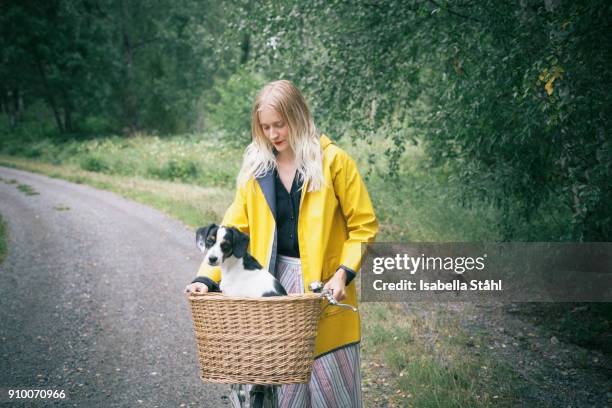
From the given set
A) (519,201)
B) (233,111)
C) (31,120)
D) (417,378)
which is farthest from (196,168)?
(31,120)

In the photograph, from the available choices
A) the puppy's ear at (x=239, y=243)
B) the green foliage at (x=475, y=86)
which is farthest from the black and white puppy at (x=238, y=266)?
the green foliage at (x=475, y=86)

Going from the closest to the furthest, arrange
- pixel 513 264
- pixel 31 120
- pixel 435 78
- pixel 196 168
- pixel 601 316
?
1. pixel 601 316
2. pixel 513 264
3. pixel 435 78
4. pixel 196 168
5. pixel 31 120

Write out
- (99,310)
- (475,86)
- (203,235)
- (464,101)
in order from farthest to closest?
(99,310) < (464,101) < (475,86) < (203,235)

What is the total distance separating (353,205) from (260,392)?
0.95 metres

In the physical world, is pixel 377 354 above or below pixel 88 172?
below

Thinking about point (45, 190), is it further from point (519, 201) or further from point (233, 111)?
point (519, 201)

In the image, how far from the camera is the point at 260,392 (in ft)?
7.83

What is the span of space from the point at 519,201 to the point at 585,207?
1.94 metres

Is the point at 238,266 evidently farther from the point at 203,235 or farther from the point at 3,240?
the point at 3,240

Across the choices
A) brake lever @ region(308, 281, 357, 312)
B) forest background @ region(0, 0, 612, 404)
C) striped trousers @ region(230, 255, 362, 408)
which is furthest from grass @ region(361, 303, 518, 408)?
brake lever @ region(308, 281, 357, 312)

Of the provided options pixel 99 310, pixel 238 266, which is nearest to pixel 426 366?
pixel 238 266

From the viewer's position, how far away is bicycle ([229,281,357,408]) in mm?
2324

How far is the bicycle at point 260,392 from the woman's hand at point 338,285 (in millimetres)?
32

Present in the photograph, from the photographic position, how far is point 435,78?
752 centimetres
